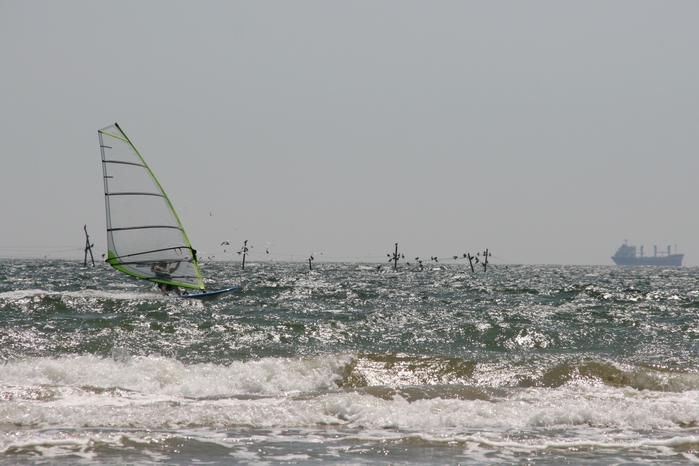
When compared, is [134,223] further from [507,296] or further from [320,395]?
[507,296]

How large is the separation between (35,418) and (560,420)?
754 centimetres

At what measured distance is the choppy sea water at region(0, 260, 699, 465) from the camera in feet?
26.0

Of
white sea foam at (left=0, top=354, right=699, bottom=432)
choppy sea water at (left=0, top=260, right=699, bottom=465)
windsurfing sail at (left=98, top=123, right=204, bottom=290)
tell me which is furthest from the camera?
windsurfing sail at (left=98, top=123, right=204, bottom=290)

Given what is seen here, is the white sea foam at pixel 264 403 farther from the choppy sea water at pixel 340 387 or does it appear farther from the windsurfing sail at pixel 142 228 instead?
the windsurfing sail at pixel 142 228

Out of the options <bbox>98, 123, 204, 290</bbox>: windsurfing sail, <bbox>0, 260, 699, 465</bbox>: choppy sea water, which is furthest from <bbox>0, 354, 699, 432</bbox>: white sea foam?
<bbox>98, 123, 204, 290</bbox>: windsurfing sail

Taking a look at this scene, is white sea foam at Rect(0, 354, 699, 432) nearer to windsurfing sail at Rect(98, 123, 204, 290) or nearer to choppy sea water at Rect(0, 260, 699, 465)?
choppy sea water at Rect(0, 260, 699, 465)

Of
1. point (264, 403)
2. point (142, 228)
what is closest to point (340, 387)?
point (264, 403)

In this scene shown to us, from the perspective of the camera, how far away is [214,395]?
1127cm

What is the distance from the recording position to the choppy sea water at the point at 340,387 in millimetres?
7934

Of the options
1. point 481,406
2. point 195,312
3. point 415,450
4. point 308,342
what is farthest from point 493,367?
point 195,312

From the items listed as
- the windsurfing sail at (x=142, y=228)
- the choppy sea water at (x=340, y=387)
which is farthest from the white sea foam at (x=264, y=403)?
the windsurfing sail at (x=142, y=228)

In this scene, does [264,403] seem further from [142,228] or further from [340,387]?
[142,228]

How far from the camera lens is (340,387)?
42.8 ft

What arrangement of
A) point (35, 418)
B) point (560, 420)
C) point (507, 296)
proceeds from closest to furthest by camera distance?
1. point (35, 418)
2. point (560, 420)
3. point (507, 296)
